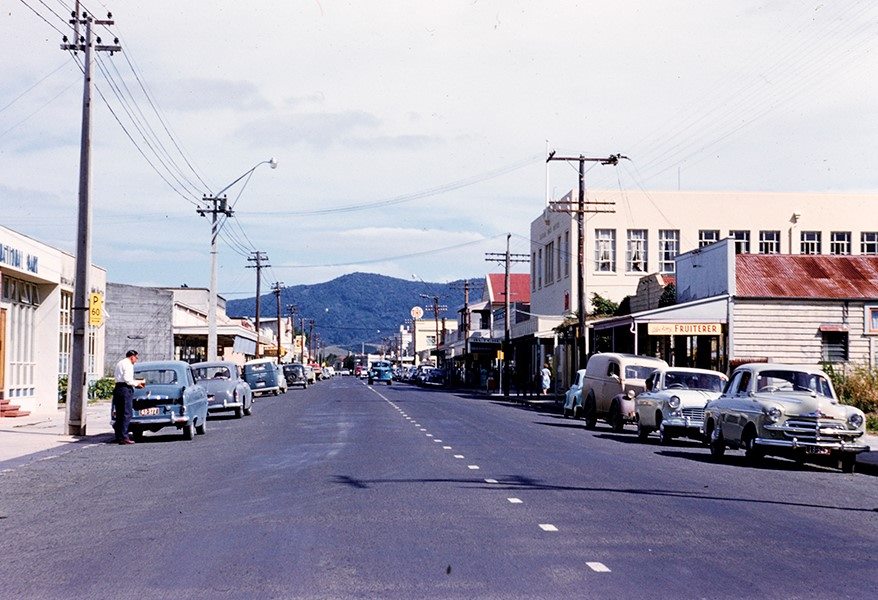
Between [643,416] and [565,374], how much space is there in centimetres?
3816

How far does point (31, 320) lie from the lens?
122 feet

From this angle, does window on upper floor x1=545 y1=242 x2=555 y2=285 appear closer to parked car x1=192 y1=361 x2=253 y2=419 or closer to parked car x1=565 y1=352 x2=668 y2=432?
parked car x1=192 y1=361 x2=253 y2=419

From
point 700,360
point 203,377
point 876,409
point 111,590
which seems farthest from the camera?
point 700,360

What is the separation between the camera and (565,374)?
64062 millimetres

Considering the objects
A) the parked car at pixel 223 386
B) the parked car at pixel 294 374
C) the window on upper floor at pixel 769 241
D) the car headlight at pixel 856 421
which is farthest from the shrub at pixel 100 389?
the window on upper floor at pixel 769 241

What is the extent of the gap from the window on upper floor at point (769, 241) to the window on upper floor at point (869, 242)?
4.87m

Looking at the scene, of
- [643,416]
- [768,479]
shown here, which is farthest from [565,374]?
[768,479]

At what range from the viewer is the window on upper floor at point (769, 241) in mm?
67000

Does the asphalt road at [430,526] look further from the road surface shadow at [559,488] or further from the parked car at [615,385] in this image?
the parked car at [615,385]

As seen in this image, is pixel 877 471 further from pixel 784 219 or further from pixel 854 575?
pixel 784 219

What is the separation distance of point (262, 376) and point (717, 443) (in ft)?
135

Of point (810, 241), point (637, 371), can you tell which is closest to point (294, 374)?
point (810, 241)

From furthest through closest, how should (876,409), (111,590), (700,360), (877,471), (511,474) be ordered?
1. (700,360)
2. (876,409)
3. (877,471)
4. (511,474)
5. (111,590)

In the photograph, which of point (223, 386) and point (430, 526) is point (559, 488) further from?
point (223, 386)
